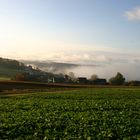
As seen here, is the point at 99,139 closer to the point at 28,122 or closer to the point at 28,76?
the point at 28,122

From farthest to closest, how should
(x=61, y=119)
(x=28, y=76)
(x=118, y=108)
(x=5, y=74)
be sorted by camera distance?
(x=5, y=74), (x=28, y=76), (x=118, y=108), (x=61, y=119)

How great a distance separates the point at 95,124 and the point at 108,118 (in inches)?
148

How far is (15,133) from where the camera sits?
2281 centimetres

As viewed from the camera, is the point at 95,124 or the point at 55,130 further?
the point at 95,124

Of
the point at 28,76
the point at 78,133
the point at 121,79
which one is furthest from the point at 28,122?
the point at 121,79

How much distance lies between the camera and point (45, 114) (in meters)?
A: 31.5

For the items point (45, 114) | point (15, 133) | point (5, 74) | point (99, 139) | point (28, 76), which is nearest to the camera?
point (99, 139)

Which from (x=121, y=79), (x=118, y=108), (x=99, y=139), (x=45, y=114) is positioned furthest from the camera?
(x=121, y=79)

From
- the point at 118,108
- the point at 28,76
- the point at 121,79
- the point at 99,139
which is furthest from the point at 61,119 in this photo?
the point at 121,79

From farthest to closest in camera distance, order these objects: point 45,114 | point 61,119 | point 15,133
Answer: point 45,114
point 61,119
point 15,133

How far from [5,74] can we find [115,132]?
138 meters

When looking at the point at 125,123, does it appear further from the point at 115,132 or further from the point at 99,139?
the point at 99,139

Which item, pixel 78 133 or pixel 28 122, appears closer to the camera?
pixel 78 133

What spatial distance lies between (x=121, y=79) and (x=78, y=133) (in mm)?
116380
